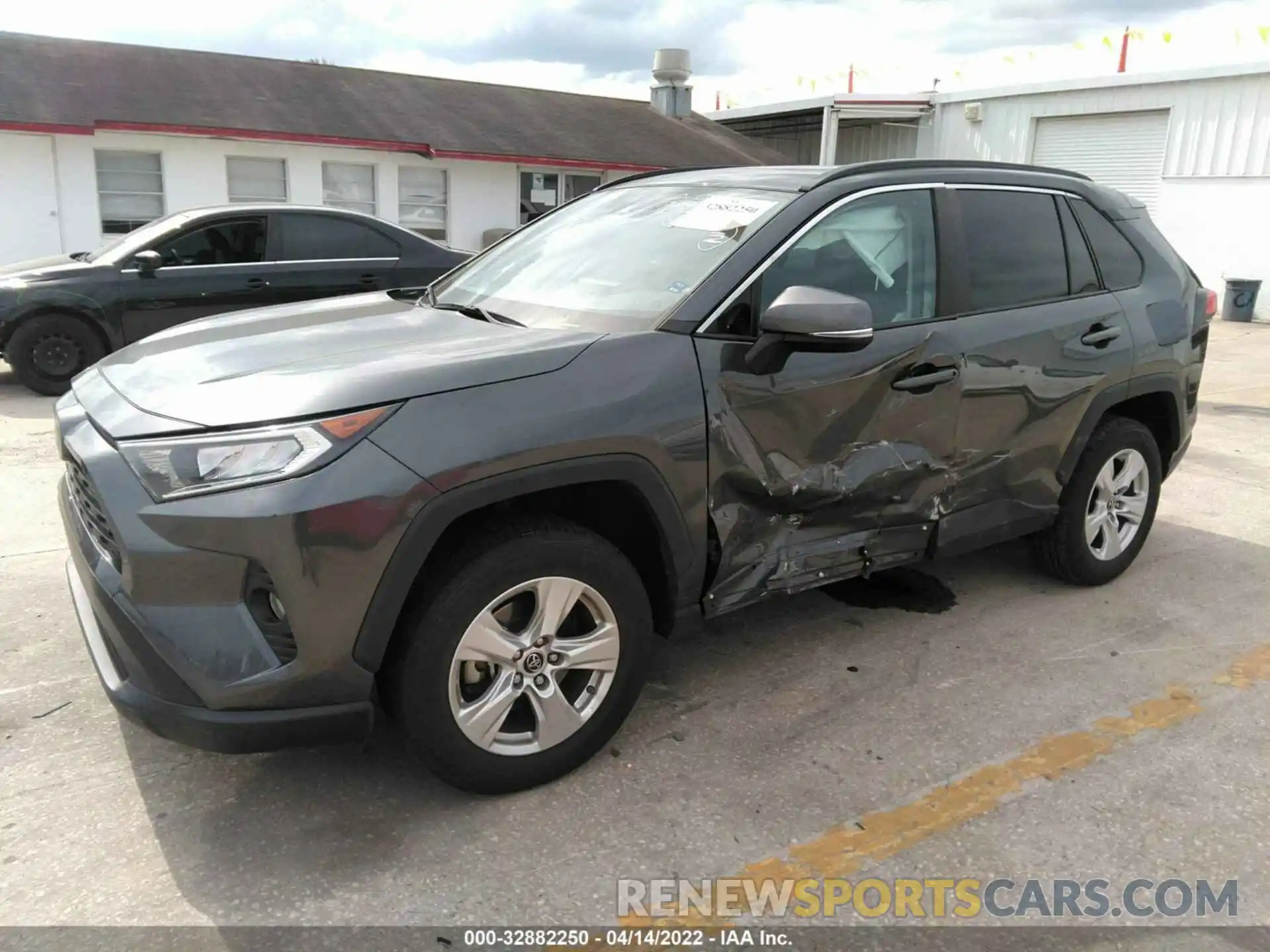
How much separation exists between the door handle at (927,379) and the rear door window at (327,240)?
6618 mm

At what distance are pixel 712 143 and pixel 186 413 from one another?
21.3 m

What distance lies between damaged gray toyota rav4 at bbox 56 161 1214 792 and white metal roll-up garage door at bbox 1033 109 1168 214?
15967 mm

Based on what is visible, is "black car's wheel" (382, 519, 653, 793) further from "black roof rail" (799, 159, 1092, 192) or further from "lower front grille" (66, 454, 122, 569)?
"black roof rail" (799, 159, 1092, 192)

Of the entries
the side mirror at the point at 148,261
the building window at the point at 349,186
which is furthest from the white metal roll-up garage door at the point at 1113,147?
the side mirror at the point at 148,261

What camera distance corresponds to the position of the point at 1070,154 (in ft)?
63.3

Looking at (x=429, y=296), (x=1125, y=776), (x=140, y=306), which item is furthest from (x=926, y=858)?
(x=140, y=306)

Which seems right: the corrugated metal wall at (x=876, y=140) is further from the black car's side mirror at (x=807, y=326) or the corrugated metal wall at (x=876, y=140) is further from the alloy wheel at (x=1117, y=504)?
the black car's side mirror at (x=807, y=326)

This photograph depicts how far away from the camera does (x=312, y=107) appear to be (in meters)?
16.9

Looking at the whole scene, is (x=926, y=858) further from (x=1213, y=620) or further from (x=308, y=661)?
(x=1213, y=620)

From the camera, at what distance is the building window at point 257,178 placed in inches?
638

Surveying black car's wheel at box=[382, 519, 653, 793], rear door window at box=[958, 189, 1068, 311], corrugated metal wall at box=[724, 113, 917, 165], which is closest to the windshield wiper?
black car's wheel at box=[382, 519, 653, 793]

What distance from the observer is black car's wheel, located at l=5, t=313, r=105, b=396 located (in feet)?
26.7

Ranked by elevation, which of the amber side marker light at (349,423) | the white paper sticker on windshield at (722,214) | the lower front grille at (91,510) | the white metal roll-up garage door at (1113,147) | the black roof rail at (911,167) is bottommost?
the lower front grille at (91,510)

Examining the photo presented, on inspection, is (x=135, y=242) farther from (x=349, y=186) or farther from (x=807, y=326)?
(x=349, y=186)
